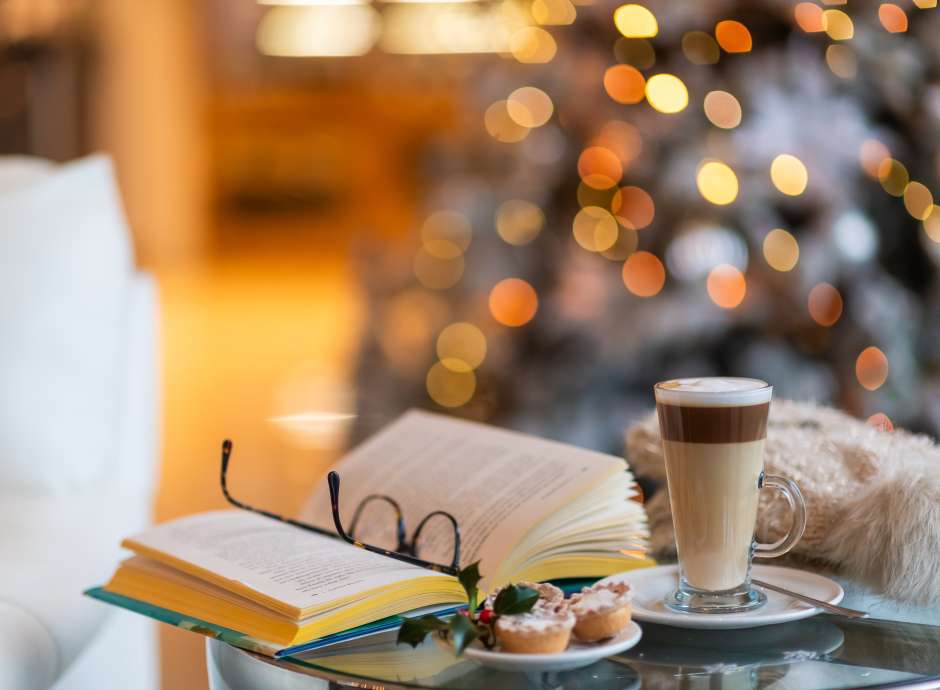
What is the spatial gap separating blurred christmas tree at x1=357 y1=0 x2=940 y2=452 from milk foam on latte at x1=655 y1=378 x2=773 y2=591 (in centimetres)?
91

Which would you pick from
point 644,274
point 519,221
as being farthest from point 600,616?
point 519,221

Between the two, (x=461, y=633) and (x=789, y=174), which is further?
(x=789, y=174)

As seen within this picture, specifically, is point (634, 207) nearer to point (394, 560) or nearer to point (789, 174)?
point (789, 174)

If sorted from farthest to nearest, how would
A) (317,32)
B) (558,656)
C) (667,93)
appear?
(317,32) < (667,93) < (558,656)

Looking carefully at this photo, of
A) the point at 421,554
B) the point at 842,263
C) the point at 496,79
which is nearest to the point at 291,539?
the point at 421,554

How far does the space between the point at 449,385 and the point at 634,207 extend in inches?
33.8

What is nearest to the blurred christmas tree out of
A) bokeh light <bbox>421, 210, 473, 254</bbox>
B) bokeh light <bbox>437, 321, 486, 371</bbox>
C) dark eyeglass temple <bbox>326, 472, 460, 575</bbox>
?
bokeh light <bbox>421, 210, 473, 254</bbox>

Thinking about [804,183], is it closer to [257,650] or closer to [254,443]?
[257,650]

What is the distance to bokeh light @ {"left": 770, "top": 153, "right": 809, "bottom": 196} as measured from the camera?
71.2 inches

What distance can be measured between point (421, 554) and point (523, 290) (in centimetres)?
150

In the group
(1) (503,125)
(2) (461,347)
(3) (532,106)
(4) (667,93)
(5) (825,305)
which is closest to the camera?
(5) (825,305)

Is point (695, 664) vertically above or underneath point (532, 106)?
underneath

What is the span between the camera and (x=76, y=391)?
129cm

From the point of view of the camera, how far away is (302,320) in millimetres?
5059
